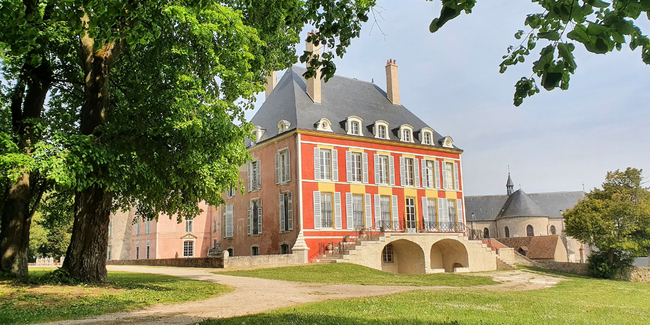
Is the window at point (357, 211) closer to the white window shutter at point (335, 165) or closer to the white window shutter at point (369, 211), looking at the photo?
the white window shutter at point (369, 211)

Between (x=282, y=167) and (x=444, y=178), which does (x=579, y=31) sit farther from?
(x=444, y=178)

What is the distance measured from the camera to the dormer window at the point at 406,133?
31.4m

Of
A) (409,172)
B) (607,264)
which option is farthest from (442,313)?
(607,264)

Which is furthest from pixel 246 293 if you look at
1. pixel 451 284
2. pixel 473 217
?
pixel 473 217

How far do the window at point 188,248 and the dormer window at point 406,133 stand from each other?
23.4m

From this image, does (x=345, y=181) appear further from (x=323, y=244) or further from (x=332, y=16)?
(x=332, y=16)

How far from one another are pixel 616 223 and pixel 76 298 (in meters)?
33.9

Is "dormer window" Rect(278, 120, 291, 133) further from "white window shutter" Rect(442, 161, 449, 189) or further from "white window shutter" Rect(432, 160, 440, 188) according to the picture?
"white window shutter" Rect(442, 161, 449, 189)

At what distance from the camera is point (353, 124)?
2973cm

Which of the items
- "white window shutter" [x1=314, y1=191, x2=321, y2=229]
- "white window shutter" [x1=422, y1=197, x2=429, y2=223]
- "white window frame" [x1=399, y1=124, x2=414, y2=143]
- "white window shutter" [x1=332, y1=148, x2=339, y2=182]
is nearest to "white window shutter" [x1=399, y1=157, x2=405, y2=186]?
"white window frame" [x1=399, y1=124, x2=414, y2=143]

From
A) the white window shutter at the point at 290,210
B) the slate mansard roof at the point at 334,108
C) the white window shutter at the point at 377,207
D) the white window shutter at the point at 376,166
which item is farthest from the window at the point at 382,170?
the white window shutter at the point at 290,210

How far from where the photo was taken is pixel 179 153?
40.0 ft

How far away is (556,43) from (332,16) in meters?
3.00

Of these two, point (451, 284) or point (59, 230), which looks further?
point (59, 230)
